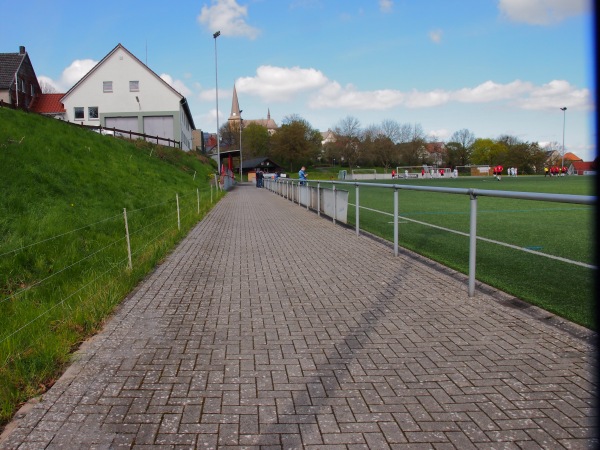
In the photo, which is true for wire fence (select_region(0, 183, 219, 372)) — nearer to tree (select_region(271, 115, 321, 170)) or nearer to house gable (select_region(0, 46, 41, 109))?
house gable (select_region(0, 46, 41, 109))

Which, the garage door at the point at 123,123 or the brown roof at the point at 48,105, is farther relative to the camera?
the brown roof at the point at 48,105

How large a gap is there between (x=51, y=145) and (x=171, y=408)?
60.6 ft

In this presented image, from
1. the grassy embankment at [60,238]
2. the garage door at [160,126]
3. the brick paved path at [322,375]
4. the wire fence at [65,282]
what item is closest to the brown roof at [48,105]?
the garage door at [160,126]

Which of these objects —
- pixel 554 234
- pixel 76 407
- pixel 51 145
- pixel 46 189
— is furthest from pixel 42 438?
pixel 51 145

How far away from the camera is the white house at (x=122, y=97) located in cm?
5150

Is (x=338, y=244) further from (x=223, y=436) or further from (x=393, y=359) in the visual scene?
(x=223, y=436)

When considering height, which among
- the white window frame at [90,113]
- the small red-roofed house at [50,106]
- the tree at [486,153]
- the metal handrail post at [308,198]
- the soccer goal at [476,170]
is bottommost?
the metal handrail post at [308,198]

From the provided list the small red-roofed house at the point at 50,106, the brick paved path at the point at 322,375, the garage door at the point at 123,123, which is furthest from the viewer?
the small red-roofed house at the point at 50,106

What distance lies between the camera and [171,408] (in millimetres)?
3285

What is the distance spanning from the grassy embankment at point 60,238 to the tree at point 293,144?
75.5 metres

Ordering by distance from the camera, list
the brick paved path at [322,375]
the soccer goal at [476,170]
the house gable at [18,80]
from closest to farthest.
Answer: the brick paved path at [322,375]
the house gable at [18,80]
the soccer goal at [476,170]

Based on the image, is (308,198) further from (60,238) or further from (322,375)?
(322,375)

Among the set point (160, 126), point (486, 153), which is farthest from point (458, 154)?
point (160, 126)

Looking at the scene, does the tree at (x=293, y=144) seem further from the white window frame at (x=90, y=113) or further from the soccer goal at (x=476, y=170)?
the white window frame at (x=90, y=113)
